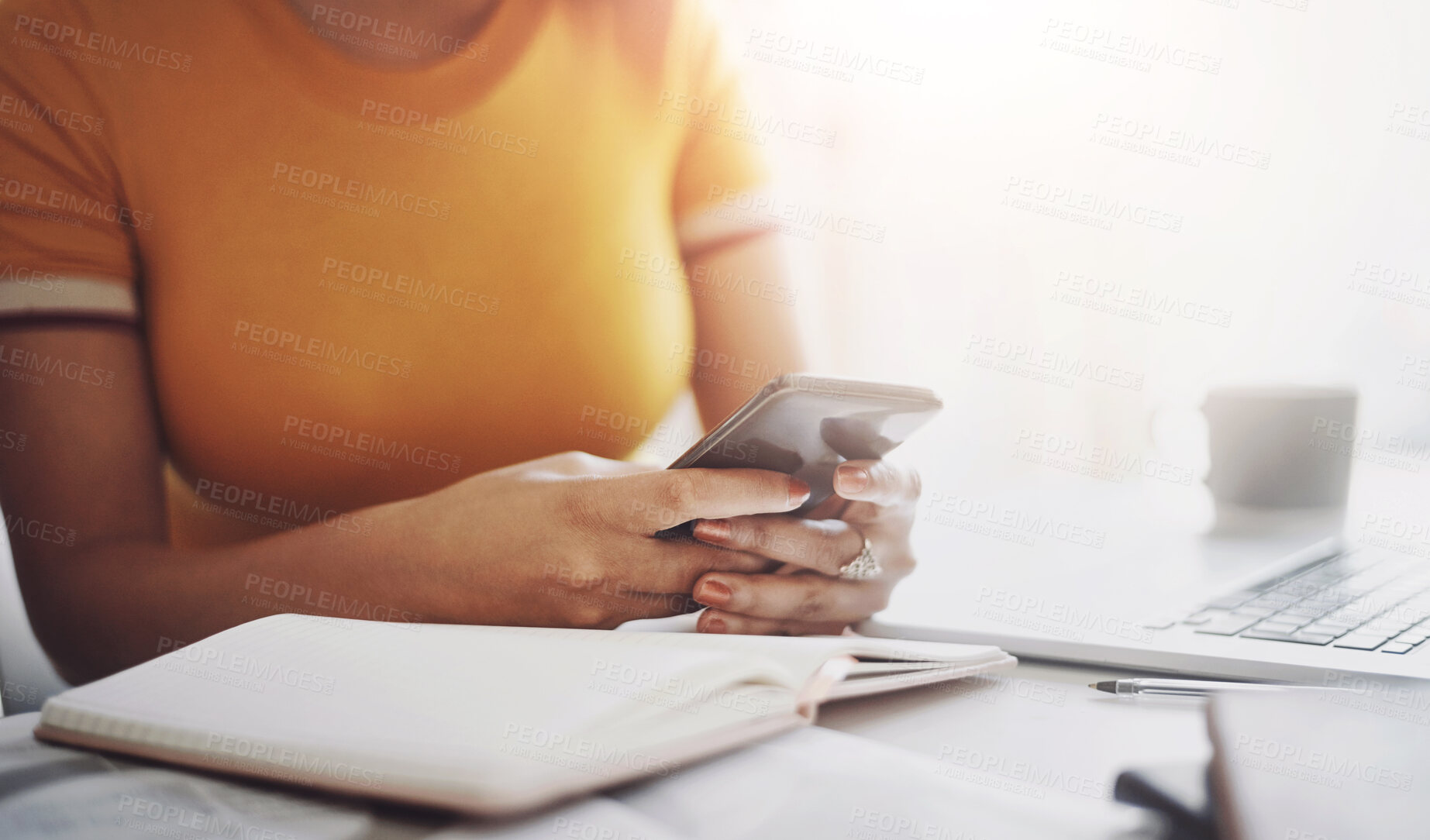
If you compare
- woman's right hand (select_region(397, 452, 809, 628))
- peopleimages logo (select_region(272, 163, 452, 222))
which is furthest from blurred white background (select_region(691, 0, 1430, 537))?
woman's right hand (select_region(397, 452, 809, 628))

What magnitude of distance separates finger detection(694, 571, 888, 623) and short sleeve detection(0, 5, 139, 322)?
24.3 inches

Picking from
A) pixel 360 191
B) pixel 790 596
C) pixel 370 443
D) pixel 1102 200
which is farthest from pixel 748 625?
pixel 1102 200

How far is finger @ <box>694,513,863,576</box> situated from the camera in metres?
0.44

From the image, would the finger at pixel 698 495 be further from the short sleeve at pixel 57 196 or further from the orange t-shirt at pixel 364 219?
the short sleeve at pixel 57 196

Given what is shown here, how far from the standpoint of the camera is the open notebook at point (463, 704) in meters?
0.20

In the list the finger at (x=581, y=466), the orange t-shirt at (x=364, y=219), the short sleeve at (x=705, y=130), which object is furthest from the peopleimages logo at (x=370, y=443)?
the short sleeve at (x=705, y=130)

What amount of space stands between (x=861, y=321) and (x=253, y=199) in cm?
95

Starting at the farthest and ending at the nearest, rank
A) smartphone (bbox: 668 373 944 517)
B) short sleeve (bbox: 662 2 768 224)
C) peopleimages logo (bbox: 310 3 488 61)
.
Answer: short sleeve (bbox: 662 2 768 224) → peopleimages logo (bbox: 310 3 488 61) → smartphone (bbox: 668 373 944 517)

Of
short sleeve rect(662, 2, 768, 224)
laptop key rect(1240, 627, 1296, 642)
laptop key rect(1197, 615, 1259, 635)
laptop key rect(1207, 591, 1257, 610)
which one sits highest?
short sleeve rect(662, 2, 768, 224)

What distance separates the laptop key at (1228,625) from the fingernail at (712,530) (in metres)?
0.27

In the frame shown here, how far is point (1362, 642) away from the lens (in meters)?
0.36

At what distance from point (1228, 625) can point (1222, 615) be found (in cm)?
2

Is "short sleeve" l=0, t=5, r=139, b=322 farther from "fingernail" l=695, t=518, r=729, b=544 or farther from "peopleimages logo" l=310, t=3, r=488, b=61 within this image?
Answer: "fingernail" l=695, t=518, r=729, b=544

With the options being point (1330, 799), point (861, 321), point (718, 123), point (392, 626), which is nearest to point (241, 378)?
point (392, 626)
